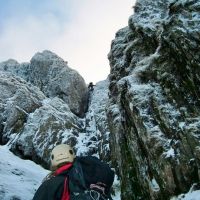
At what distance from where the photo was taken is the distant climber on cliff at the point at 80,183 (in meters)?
4.67

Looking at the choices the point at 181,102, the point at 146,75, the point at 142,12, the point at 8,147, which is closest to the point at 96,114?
the point at 8,147

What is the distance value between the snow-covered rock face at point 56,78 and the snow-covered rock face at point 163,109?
26.4m

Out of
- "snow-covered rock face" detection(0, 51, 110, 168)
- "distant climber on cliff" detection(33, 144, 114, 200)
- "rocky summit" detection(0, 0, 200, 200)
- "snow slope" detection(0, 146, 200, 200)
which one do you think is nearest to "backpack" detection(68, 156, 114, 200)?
"distant climber on cliff" detection(33, 144, 114, 200)

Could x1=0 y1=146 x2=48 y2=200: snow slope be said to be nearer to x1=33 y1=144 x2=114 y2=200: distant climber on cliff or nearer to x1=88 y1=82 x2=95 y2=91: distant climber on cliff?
x1=33 y1=144 x2=114 y2=200: distant climber on cliff

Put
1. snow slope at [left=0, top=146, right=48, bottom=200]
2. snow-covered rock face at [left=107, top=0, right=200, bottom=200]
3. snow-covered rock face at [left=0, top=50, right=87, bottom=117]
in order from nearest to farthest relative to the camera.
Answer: snow-covered rock face at [left=107, top=0, right=200, bottom=200] < snow slope at [left=0, top=146, right=48, bottom=200] < snow-covered rock face at [left=0, top=50, right=87, bottom=117]

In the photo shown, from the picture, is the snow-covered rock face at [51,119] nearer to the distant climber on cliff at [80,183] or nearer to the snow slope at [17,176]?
the snow slope at [17,176]

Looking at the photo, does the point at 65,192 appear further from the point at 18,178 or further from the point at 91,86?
the point at 91,86

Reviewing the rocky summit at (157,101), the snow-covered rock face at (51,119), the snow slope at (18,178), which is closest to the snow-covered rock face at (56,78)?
the snow-covered rock face at (51,119)

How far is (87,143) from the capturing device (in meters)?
36.3

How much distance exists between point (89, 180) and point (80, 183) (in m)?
0.12

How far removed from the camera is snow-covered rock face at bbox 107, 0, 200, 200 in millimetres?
15992

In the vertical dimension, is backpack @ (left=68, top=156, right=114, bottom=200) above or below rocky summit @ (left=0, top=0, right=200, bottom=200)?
below

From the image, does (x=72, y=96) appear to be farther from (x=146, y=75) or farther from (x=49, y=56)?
(x=146, y=75)

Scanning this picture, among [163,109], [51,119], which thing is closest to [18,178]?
[51,119]
